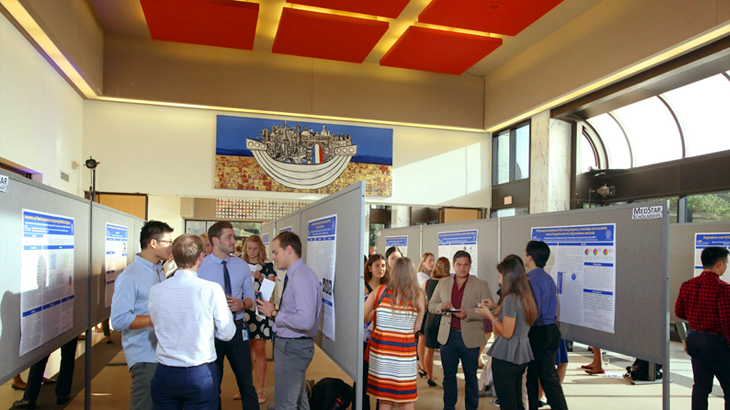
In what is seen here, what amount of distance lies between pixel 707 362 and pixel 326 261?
3.22 meters

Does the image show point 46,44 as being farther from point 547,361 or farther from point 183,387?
point 547,361

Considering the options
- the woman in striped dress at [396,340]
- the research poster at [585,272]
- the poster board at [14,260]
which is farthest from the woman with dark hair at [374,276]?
the poster board at [14,260]

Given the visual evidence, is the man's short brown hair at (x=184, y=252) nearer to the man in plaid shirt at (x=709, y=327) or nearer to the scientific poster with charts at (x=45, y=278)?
the scientific poster with charts at (x=45, y=278)

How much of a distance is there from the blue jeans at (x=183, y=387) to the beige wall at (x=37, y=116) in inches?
218

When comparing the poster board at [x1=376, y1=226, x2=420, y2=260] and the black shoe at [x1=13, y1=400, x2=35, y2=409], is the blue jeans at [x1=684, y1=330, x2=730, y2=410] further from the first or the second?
the black shoe at [x1=13, y1=400, x2=35, y2=409]

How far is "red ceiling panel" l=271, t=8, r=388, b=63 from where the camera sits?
8.74 meters

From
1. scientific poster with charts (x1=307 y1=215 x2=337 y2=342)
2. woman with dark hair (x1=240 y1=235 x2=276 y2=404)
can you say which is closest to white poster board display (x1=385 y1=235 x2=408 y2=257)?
woman with dark hair (x1=240 y1=235 x2=276 y2=404)

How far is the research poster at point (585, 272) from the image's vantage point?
12.2 feet

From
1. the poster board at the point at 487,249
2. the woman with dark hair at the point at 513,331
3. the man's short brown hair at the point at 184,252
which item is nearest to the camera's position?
the man's short brown hair at the point at 184,252

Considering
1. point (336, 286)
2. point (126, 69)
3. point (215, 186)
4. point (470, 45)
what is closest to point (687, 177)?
point (470, 45)

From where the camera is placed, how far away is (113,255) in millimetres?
4859

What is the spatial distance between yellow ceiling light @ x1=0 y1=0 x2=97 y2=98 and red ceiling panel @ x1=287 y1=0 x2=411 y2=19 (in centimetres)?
381

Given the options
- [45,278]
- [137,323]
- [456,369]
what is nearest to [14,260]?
[45,278]

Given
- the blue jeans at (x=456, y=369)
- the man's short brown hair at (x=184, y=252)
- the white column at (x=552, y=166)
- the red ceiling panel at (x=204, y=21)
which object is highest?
the red ceiling panel at (x=204, y=21)
